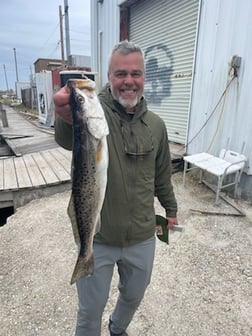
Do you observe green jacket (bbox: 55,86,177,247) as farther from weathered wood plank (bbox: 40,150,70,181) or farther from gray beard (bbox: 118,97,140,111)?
weathered wood plank (bbox: 40,150,70,181)

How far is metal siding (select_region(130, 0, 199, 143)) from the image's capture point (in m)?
5.63

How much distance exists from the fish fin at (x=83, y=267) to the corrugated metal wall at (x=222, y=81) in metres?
3.71

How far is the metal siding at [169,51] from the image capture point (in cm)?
563

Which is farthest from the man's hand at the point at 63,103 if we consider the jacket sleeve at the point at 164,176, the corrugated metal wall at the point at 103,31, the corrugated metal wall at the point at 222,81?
the corrugated metal wall at the point at 103,31

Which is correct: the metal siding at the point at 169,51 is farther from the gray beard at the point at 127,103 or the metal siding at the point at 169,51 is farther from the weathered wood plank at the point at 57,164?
the gray beard at the point at 127,103

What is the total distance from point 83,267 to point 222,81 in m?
4.36

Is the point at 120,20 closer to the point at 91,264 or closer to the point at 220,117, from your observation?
the point at 220,117

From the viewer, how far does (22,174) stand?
16.2 feet

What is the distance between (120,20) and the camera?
7320mm

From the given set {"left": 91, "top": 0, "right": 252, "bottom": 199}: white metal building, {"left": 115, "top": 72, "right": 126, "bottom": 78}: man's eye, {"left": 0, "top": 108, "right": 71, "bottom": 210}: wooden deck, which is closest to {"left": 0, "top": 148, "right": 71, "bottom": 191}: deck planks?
{"left": 0, "top": 108, "right": 71, "bottom": 210}: wooden deck

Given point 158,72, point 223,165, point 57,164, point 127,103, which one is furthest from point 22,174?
point 158,72

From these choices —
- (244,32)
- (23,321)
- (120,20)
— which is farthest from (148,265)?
(120,20)

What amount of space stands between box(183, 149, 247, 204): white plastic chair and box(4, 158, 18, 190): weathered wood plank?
314 cm

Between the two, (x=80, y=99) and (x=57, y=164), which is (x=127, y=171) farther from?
(x=57, y=164)
